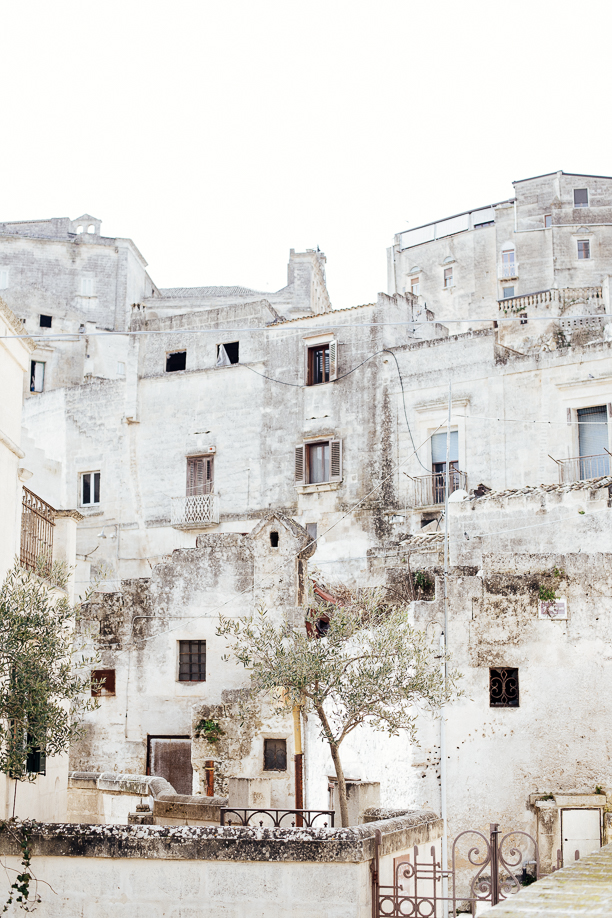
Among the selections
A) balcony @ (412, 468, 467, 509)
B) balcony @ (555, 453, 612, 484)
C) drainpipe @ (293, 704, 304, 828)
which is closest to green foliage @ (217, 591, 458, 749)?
drainpipe @ (293, 704, 304, 828)

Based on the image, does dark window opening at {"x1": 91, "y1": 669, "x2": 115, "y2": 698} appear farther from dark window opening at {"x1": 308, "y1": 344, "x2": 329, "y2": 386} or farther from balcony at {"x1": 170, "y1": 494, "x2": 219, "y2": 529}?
dark window opening at {"x1": 308, "y1": 344, "x2": 329, "y2": 386}

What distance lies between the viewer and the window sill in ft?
102

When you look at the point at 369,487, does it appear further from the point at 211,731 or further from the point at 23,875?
the point at 23,875

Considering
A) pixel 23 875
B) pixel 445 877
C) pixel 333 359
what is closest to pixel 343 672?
pixel 445 877

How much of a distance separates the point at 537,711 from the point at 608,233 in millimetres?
39968

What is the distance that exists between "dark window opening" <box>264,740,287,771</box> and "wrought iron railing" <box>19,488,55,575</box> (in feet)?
19.9

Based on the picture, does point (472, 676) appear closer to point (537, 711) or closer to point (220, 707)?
point (537, 711)

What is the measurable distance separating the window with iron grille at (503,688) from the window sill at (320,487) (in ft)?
44.6

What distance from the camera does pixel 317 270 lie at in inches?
1984

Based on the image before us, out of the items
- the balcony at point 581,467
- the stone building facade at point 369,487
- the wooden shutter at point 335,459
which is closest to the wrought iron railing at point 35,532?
the stone building facade at point 369,487

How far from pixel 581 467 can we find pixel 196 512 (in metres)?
11.6

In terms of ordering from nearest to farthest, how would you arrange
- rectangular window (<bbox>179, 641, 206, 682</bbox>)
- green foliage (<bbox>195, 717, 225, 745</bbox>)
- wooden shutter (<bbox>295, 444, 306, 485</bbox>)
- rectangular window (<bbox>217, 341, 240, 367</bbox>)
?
green foliage (<bbox>195, 717, 225, 745</bbox>)
rectangular window (<bbox>179, 641, 206, 682</bbox>)
wooden shutter (<bbox>295, 444, 306, 485</bbox>)
rectangular window (<bbox>217, 341, 240, 367</bbox>)

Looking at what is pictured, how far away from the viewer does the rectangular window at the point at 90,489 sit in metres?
34.3

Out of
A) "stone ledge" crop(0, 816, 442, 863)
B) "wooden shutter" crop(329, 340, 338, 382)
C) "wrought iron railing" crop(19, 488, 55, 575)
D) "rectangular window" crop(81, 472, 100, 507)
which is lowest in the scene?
"stone ledge" crop(0, 816, 442, 863)
